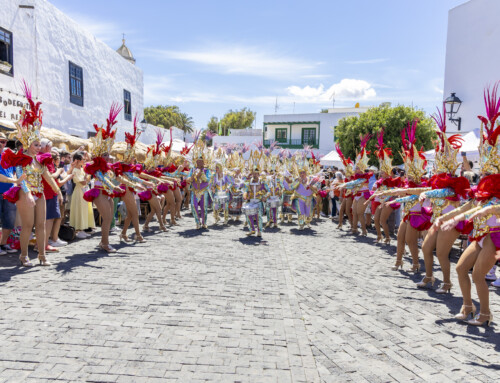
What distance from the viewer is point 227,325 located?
4137 mm

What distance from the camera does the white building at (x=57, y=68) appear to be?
13016 millimetres

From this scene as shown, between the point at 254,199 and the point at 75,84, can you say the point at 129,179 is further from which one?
the point at 75,84

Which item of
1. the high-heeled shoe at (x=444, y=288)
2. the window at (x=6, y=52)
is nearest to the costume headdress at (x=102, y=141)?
the high-heeled shoe at (x=444, y=288)

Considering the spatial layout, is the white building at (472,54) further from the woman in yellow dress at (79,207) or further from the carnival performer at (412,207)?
the woman in yellow dress at (79,207)

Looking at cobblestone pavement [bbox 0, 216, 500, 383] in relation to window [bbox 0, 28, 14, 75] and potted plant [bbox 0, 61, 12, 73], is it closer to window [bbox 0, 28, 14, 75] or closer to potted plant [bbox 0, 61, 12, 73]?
potted plant [bbox 0, 61, 12, 73]

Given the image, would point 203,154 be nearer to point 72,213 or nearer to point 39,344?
point 72,213

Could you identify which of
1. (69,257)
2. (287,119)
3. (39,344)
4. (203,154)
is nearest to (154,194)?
(203,154)

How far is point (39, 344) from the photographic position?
3.54 metres

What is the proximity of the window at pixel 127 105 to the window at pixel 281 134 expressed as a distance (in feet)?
88.2

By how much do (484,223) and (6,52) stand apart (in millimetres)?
14819

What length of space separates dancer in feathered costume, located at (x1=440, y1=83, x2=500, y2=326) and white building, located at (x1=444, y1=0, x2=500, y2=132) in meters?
16.4

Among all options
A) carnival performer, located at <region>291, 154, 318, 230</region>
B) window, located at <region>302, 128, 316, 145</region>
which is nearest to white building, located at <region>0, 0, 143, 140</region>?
carnival performer, located at <region>291, 154, 318, 230</region>

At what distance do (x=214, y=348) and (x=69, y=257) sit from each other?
Result: 14.5ft

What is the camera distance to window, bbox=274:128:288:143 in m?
48.7
